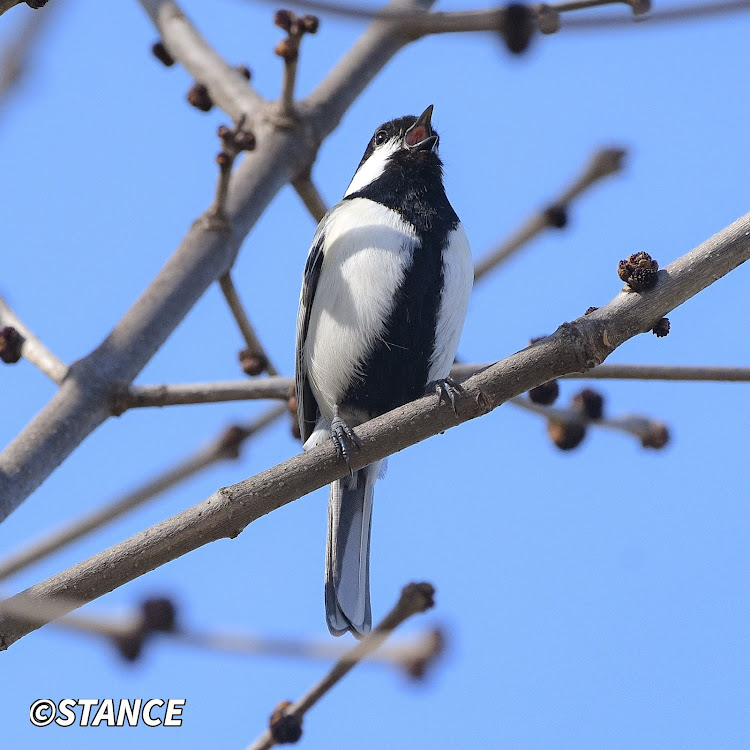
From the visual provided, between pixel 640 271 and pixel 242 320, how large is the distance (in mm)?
1459

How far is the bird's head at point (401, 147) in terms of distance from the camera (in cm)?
380

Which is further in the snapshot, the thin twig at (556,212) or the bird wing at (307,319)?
the bird wing at (307,319)

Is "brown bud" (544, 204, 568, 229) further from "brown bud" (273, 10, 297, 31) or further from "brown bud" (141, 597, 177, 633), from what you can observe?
"brown bud" (141, 597, 177, 633)

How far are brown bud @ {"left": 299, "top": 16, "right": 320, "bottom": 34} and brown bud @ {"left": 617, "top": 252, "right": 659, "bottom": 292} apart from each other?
139 cm

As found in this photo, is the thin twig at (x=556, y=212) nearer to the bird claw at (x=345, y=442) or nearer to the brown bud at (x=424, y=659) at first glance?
the bird claw at (x=345, y=442)

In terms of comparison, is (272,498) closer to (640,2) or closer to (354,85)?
(640,2)

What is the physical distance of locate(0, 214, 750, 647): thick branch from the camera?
1955 millimetres

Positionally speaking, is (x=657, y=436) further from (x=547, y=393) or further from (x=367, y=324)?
(x=367, y=324)

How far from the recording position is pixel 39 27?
72.1 inches

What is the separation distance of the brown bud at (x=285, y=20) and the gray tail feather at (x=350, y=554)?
1537mm

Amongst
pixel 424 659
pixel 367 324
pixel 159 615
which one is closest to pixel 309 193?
pixel 367 324

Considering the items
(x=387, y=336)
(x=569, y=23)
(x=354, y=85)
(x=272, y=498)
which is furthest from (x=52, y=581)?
(x=354, y=85)

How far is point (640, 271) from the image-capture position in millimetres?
2119

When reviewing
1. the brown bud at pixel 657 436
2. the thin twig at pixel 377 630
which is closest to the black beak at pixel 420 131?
the brown bud at pixel 657 436
